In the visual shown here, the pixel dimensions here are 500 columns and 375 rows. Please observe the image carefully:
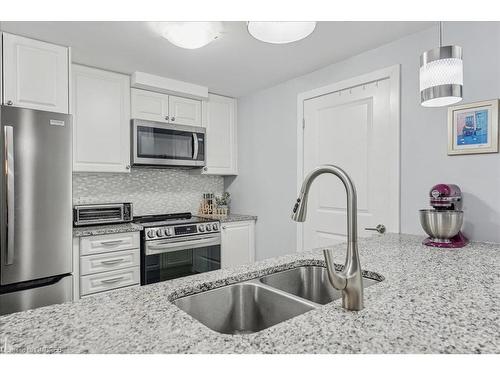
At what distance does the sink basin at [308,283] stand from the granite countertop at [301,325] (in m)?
0.34

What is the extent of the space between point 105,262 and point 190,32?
183cm

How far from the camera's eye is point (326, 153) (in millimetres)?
2641

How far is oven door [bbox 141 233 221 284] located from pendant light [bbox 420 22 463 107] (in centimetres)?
223

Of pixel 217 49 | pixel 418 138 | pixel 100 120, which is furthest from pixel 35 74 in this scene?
pixel 418 138

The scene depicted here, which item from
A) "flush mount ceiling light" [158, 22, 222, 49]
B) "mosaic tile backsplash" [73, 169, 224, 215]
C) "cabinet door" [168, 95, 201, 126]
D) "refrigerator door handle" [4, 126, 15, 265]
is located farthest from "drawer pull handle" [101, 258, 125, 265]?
"flush mount ceiling light" [158, 22, 222, 49]

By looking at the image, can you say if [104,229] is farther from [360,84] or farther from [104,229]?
[360,84]

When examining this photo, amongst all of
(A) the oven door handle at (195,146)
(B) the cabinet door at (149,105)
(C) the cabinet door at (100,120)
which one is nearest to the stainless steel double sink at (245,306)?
(C) the cabinet door at (100,120)

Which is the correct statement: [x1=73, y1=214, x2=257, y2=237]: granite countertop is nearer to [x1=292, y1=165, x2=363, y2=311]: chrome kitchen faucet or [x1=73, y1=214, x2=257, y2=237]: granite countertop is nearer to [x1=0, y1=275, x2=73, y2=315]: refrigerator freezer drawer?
[x1=0, y1=275, x2=73, y2=315]: refrigerator freezer drawer

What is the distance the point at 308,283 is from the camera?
139cm

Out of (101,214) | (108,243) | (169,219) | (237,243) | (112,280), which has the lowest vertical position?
(112,280)

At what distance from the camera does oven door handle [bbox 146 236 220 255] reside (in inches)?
102

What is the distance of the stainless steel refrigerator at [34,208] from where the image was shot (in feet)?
6.12

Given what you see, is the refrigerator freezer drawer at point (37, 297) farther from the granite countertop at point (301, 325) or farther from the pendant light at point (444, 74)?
the pendant light at point (444, 74)

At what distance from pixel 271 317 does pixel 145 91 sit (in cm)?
256
